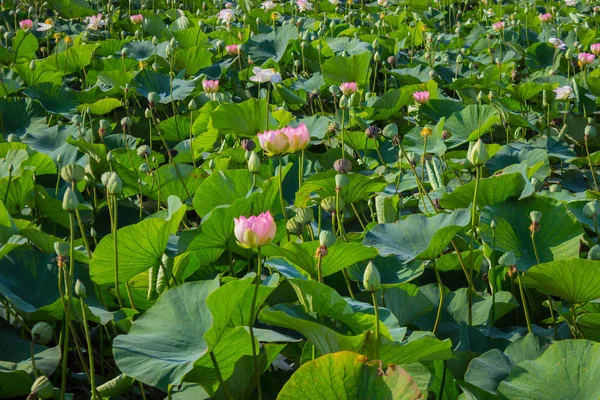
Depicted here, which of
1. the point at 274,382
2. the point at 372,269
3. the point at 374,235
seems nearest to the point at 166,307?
the point at 274,382

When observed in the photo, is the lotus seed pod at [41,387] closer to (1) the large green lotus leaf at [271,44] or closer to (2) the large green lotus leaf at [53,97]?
(2) the large green lotus leaf at [53,97]

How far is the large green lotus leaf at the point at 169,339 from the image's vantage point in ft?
2.95

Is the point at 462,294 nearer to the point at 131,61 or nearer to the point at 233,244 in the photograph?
the point at 233,244

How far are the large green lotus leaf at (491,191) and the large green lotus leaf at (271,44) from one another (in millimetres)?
1671

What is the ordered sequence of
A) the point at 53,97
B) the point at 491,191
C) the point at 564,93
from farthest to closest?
the point at 53,97, the point at 564,93, the point at 491,191

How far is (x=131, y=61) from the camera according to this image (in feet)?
8.93

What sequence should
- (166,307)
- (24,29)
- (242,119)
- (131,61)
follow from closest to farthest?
1. (166,307)
2. (242,119)
3. (131,61)
4. (24,29)

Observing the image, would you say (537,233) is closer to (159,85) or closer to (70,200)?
(70,200)

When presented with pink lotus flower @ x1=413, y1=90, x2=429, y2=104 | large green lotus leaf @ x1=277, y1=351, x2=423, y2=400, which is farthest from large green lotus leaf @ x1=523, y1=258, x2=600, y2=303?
pink lotus flower @ x1=413, y1=90, x2=429, y2=104

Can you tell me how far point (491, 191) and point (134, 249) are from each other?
0.65 metres

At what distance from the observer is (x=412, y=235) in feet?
Answer: 4.23

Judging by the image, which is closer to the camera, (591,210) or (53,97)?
(591,210)

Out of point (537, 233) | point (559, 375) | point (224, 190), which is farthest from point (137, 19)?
point (559, 375)

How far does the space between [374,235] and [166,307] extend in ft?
1.35
